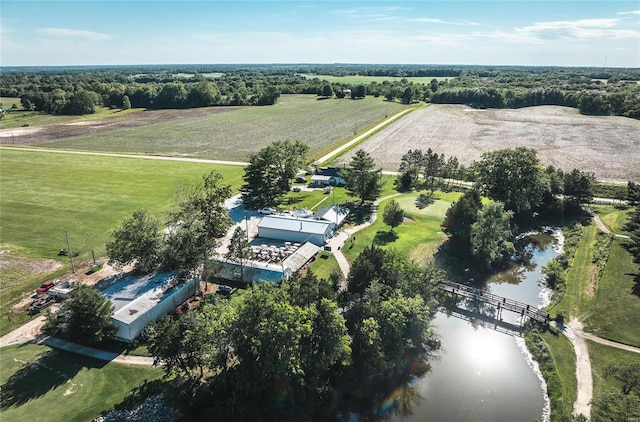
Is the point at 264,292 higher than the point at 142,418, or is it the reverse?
the point at 264,292

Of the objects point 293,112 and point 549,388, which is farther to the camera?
point 293,112

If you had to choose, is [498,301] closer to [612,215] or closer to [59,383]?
[612,215]

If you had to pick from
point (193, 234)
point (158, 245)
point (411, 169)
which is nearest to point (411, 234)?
point (411, 169)

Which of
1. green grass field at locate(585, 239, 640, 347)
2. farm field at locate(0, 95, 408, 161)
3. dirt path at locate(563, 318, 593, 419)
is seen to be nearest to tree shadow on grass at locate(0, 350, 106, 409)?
dirt path at locate(563, 318, 593, 419)

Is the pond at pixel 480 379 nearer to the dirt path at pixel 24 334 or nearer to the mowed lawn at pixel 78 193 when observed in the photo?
the dirt path at pixel 24 334

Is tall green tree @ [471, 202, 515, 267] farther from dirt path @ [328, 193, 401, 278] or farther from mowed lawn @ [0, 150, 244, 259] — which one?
mowed lawn @ [0, 150, 244, 259]

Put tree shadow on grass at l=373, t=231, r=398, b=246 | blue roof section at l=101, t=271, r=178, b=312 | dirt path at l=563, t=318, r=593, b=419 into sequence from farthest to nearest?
tree shadow on grass at l=373, t=231, r=398, b=246 < blue roof section at l=101, t=271, r=178, b=312 < dirt path at l=563, t=318, r=593, b=419

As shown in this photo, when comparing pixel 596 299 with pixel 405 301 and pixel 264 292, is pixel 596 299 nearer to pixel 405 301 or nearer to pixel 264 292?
pixel 405 301

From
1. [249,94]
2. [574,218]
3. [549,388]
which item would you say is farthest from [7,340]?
[249,94]
